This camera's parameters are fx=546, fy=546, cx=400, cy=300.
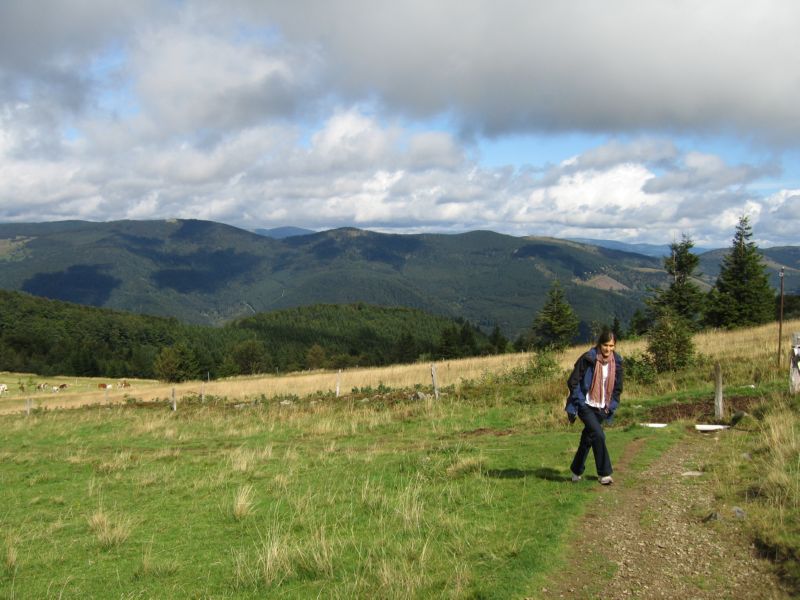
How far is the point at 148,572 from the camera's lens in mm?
6672

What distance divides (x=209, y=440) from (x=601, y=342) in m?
14.3

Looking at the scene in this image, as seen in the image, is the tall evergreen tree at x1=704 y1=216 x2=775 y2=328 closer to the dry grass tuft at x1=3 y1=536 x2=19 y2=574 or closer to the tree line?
the tree line

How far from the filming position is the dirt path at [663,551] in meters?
5.23

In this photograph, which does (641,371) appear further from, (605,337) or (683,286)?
(683,286)

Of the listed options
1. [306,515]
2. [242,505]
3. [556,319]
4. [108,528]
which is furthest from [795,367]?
[556,319]

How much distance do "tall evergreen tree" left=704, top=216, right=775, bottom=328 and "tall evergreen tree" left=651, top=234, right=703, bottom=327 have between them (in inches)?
62.1

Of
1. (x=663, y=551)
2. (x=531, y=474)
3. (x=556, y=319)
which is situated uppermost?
(x=663, y=551)

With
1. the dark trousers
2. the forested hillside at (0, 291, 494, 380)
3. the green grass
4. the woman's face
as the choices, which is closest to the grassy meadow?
the green grass

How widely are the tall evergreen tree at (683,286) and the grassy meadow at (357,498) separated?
890 inches

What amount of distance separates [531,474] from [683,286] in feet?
123

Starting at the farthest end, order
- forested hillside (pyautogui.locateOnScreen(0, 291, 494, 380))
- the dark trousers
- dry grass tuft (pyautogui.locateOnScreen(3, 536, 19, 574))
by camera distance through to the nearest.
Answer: forested hillside (pyautogui.locateOnScreen(0, 291, 494, 380)) → the dark trousers → dry grass tuft (pyautogui.locateOnScreen(3, 536, 19, 574))

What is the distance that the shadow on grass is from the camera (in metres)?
9.08

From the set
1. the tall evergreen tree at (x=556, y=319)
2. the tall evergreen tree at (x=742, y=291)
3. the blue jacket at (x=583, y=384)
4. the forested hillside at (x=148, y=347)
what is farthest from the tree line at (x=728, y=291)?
the forested hillside at (x=148, y=347)

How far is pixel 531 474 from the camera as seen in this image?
31.1 ft
